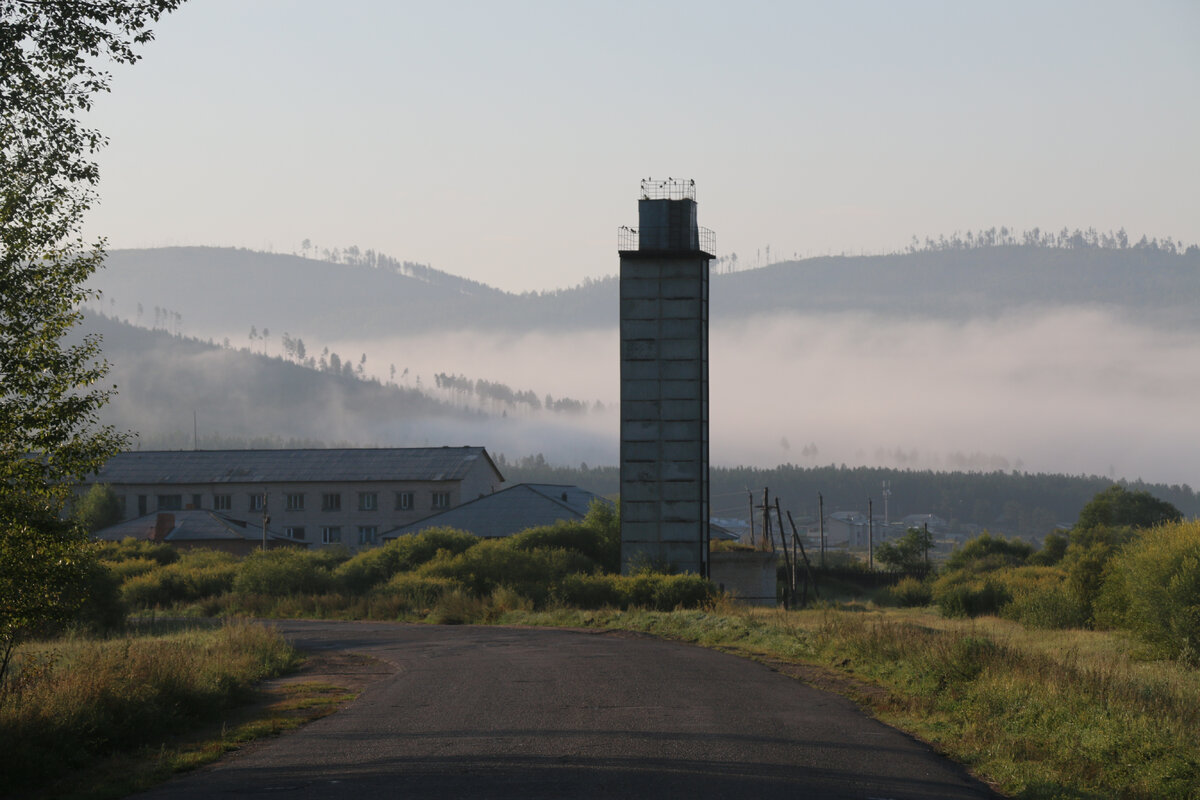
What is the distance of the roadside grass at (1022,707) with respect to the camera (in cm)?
1175

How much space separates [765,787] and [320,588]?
41.7m

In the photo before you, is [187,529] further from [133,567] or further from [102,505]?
[133,567]

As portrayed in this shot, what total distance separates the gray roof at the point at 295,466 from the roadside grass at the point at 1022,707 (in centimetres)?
7551

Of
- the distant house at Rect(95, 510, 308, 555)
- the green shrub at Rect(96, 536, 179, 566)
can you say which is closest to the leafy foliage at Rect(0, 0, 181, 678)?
the green shrub at Rect(96, 536, 179, 566)

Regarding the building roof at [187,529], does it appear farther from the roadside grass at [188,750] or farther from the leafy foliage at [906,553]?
the roadside grass at [188,750]

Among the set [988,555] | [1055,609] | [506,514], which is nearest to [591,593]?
[1055,609]

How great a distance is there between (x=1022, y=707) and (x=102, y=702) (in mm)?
11707

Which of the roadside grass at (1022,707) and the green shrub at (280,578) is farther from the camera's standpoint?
the green shrub at (280,578)

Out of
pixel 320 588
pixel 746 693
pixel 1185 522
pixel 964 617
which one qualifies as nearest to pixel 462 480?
pixel 320 588

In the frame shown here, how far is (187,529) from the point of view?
79.9 m

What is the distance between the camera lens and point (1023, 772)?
11.9m

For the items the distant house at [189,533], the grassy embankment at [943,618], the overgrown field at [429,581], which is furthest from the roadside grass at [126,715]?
the distant house at [189,533]

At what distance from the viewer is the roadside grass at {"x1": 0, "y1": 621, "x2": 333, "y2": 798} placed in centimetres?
1280

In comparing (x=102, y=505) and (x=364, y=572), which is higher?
(x=102, y=505)
